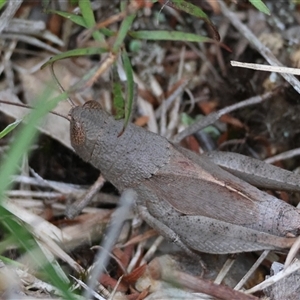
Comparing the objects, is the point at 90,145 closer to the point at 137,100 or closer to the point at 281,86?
the point at 137,100

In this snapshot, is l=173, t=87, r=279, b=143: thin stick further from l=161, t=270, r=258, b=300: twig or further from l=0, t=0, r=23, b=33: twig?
l=0, t=0, r=23, b=33: twig

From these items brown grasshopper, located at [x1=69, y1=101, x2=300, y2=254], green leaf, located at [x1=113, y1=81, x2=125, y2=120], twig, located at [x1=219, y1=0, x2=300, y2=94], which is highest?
twig, located at [x1=219, y1=0, x2=300, y2=94]

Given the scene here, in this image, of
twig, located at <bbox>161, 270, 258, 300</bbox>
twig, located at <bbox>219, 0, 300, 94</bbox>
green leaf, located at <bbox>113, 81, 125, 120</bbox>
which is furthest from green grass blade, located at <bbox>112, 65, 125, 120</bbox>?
twig, located at <bbox>161, 270, 258, 300</bbox>

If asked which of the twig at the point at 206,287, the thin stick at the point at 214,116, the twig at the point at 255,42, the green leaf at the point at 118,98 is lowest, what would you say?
the twig at the point at 206,287

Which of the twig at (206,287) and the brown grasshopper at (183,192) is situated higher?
the brown grasshopper at (183,192)

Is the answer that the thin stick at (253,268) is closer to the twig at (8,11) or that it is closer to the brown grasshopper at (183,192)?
the brown grasshopper at (183,192)

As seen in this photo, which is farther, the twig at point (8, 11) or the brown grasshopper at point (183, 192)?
the twig at point (8, 11)

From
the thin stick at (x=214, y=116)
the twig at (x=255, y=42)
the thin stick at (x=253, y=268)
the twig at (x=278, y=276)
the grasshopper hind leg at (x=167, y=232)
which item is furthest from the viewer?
the thin stick at (x=214, y=116)

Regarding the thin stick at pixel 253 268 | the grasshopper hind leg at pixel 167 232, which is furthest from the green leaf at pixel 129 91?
the thin stick at pixel 253 268

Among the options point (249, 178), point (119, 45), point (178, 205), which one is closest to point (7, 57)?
point (119, 45)
